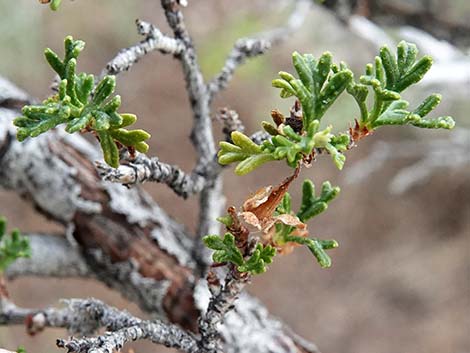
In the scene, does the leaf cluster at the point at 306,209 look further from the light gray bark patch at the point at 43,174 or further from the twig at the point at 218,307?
the light gray bark patch at the point at 43,174

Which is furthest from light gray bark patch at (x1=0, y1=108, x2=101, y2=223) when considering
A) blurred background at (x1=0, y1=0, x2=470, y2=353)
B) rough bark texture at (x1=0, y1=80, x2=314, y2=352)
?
blurred background at (x1=0, y1=0, x2=470, y2=353)

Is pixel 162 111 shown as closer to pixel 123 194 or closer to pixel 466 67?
pixel 466 67

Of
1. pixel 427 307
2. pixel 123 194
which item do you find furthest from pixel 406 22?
pixel 427 307

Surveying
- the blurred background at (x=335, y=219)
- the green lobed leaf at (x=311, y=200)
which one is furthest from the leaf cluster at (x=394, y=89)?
the blurred background at (x=335, y=219)

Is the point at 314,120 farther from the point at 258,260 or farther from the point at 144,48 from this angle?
the point at 144,48

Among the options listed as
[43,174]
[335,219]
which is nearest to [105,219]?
[43,174]

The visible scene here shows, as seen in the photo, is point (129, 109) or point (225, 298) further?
point (129, 109)
